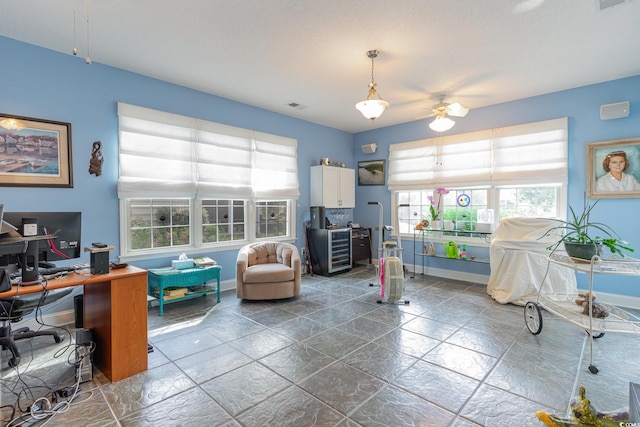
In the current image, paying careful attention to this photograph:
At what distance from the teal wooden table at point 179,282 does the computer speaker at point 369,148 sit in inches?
156

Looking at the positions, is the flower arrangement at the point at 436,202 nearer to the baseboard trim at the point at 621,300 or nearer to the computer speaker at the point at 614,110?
the computer speaker at the point at 614,110

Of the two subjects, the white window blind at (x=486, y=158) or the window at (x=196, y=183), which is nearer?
the window at (x=196, y=183)

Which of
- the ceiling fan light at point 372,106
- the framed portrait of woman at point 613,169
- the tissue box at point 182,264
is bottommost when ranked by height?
the tissue box at point 182,264

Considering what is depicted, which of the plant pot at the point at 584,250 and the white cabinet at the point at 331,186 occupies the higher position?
the white cabinet at the point at 331,186

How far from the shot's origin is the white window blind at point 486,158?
448cm

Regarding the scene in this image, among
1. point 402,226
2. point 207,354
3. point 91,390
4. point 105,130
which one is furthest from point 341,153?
point 91,390

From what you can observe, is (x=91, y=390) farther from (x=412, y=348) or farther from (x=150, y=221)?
(x=412, y=348)

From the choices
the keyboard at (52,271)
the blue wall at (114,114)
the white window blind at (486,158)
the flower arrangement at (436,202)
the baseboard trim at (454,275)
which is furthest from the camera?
the flower arrangement at (436,202)

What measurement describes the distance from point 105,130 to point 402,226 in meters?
5.11

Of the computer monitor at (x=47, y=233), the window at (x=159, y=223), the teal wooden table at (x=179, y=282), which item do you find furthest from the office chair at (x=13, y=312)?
the window at (x=159, y=223)

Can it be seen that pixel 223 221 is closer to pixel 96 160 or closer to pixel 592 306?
pixel 96 160

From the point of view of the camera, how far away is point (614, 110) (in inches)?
155

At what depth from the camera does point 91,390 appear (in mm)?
2217

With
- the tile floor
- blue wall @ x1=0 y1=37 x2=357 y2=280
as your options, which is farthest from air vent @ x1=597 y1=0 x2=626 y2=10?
blue wall @ x1=0 y1=37 x2=357 y2=280
